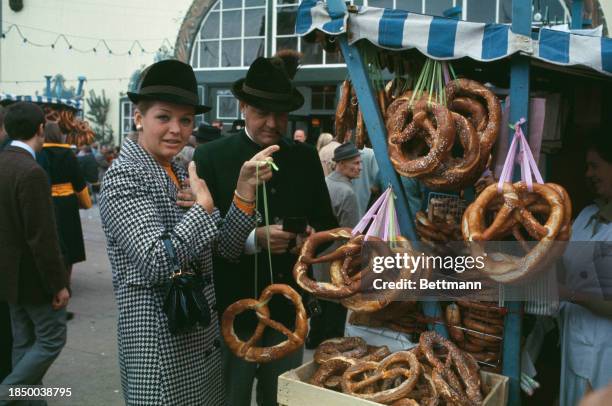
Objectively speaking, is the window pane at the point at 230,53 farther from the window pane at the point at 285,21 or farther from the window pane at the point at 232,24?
the window pane at the point at 285,21

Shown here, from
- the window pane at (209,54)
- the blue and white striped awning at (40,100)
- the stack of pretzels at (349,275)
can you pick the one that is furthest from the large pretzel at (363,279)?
the window pane at (209,54)

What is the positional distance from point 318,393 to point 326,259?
527 mm

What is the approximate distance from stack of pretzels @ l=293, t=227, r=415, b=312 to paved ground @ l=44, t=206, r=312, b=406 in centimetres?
245

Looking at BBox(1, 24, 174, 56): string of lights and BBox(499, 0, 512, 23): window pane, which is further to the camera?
BBox(1, 24, 174, 56): string of lights

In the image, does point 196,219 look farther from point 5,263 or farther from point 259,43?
point 259,43

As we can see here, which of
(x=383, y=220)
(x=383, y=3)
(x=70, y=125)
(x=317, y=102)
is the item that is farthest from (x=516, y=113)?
(x=317, y=102)

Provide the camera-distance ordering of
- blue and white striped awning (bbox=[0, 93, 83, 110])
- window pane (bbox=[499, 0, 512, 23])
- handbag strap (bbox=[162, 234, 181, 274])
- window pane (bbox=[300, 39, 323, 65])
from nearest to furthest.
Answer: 1. handbag strap (bbox=[162, 234, 181, 274])
2. blue and white striped awning (bbox=[0, 93, 83, 110])
3. window pane (bbox=[499, 0, 512, 23])
4. window pane (bbox=[300, 39, 323, 65])

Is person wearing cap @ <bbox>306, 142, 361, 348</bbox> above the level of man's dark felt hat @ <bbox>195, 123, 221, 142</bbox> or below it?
below

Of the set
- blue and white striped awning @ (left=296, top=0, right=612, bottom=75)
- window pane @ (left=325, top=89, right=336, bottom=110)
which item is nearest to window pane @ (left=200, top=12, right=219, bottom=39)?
window pane @ (left=325, top=89, right=336, bottom=110)

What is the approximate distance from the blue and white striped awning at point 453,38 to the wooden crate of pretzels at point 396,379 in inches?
45.8

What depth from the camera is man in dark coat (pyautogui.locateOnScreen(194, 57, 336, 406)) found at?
8.43 ft

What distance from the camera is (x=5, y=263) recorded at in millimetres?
3350

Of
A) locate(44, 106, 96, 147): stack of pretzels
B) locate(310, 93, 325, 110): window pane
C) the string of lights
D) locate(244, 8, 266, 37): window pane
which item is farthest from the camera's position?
the string of lights

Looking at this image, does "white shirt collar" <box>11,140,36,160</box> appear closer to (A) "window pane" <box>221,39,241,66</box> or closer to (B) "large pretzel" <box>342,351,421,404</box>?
(B) "large pretzel" <box>342,351,421,404</box>
